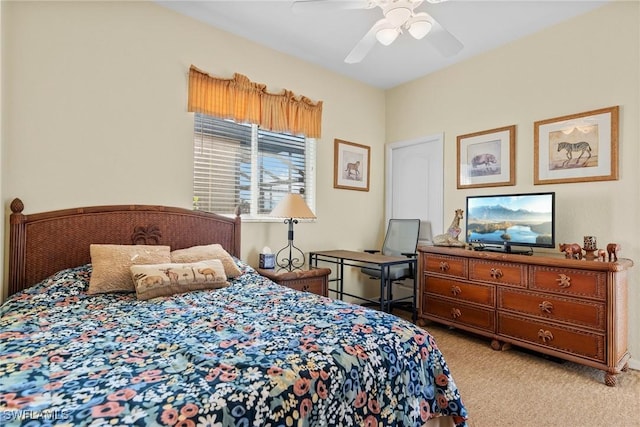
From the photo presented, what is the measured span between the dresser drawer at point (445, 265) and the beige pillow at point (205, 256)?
1869mm

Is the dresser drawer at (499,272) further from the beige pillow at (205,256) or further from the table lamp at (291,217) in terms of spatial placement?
the beige pillow at (205,256)

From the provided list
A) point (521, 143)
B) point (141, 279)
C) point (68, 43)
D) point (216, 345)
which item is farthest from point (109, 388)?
point (521, 143)

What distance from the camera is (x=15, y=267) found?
217 centimetres

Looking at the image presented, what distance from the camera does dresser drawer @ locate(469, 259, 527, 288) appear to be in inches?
107

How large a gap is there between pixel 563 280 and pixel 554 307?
0.72 ft

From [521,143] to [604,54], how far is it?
876 mm

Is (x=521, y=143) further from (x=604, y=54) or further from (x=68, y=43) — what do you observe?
(x=68, y=43)

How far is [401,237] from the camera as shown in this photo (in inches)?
160

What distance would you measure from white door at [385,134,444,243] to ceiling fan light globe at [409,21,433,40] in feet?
6.39

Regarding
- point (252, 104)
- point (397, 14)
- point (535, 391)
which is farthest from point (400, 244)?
point (397, 14)

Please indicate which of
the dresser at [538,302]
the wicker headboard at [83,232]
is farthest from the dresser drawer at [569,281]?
the wicker headboard at [83,232]

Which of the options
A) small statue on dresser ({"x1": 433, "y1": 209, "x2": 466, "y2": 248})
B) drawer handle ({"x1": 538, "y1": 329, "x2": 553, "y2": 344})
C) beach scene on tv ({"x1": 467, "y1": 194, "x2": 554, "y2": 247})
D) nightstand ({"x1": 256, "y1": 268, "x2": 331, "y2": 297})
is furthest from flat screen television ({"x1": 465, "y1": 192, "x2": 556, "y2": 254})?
nightstand ({"x1": 256, "y1": 268, "x2": 331, "y2": 297})

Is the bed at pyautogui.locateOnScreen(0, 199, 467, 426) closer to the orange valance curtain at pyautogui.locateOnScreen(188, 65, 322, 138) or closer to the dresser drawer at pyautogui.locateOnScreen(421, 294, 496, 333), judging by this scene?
the orange valance curtain at pyautogui.locateOnScreen(188, 65, 322, 138)

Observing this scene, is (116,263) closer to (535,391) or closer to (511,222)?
(535,391)
